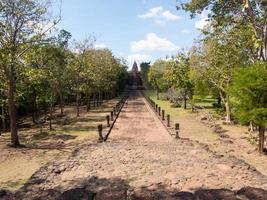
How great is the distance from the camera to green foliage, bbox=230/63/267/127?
19.0m

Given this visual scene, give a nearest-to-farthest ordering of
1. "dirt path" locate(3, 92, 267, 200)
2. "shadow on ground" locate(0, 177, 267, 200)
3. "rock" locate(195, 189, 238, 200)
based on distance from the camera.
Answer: "shadow on ground" locate(0, 177, 267, 200) < "rock" locate(195, 189, 238, 200) < "dirt path" locate(3, 92, 267, 200)

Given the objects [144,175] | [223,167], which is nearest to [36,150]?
[144,175]

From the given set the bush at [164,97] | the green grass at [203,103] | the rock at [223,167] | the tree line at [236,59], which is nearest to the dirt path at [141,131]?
the tree line at [236,59]

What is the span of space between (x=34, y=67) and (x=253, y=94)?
19.4m

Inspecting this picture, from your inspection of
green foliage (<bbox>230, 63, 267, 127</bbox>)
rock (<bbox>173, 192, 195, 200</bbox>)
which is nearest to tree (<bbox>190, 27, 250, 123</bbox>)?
green foliage (<bbox>230, 63, 267, 127</bbox>)

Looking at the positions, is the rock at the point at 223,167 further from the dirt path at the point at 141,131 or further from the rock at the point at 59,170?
the dirt path at the point at 141,131

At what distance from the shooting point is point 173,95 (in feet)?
200

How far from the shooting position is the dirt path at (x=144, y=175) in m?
9.95

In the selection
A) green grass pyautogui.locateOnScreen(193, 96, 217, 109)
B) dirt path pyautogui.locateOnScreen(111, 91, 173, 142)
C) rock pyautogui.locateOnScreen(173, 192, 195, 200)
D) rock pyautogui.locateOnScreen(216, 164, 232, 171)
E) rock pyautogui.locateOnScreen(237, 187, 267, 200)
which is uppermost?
rock pyautogui.locateOnScreen(237, 187, 267, 200)

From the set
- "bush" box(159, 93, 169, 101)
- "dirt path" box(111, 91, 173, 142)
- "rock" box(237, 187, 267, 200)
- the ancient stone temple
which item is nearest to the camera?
"rock" box(237, 187, 267, 200)

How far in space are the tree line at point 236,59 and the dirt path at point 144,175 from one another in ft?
11.1

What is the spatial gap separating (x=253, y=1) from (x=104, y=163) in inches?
457

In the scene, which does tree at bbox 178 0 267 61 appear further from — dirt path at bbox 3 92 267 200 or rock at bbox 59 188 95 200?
rock at bbox 59 188 95 200

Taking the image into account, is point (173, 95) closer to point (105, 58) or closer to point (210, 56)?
point (105, 58)
